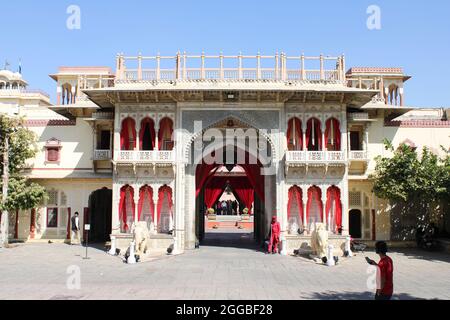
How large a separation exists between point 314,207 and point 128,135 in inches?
399

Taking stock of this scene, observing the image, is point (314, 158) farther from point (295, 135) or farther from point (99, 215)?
point (99, 215)

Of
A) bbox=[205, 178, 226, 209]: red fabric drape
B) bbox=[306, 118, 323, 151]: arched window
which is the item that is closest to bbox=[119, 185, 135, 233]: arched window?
bbox=[306, 118, 323, 151]: arched window

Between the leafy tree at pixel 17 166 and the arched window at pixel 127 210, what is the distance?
4850 millimetres

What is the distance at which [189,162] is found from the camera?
22.3m

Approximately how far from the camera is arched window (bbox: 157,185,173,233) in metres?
21.8

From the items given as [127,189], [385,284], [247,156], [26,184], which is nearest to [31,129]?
[26,184]

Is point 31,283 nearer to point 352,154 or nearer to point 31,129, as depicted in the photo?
point 31,129

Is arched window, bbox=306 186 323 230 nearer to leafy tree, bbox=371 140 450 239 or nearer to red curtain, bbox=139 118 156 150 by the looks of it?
leafy tree, bbox=371 140 450 239

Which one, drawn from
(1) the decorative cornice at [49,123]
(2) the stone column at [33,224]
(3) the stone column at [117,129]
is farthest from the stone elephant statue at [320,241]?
(2) the stone column at [33,224]

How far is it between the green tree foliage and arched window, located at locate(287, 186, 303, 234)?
43.0 ft

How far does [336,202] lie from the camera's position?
850 inches

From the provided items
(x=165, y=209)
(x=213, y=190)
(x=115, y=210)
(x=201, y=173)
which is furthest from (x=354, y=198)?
(x=213, y=190)

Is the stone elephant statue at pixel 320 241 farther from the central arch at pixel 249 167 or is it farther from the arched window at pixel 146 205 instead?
the arched window at pixel 146 205
